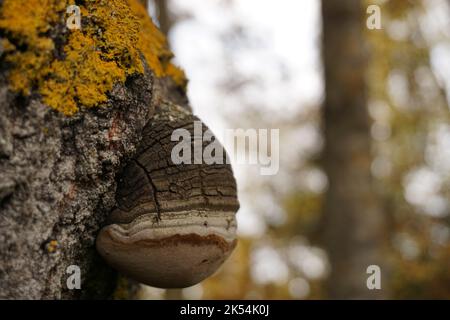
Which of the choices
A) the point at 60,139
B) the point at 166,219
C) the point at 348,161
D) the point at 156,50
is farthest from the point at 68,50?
the point at 348,161

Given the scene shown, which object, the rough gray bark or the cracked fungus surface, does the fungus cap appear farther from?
the cracked fungus surface

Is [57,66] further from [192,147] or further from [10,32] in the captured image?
[192,147]

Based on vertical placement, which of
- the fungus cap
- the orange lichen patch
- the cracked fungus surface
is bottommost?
the fungus cap

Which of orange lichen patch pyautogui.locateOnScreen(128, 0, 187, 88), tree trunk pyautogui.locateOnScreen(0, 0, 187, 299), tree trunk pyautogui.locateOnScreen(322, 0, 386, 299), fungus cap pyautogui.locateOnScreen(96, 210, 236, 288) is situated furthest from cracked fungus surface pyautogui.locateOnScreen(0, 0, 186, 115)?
tree trunk pyautogui.locateOnScreen(322, 0, 386, 299)

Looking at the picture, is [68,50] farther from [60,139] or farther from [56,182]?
[56,182]

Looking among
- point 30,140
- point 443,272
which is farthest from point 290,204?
point 30,140
